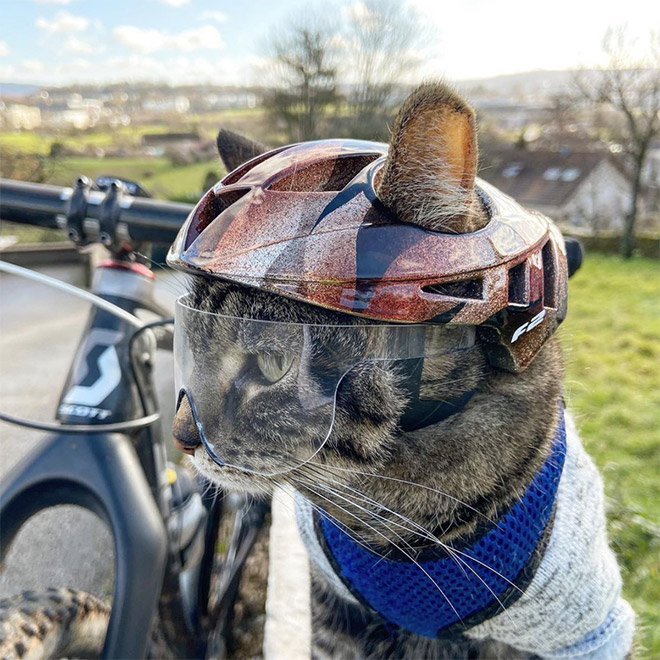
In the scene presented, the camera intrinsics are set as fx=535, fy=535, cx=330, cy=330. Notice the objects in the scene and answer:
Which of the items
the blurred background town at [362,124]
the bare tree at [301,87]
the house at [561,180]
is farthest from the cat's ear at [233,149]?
the house at [561,180]

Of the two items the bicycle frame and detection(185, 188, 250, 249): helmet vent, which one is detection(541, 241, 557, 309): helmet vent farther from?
the bicycle frame

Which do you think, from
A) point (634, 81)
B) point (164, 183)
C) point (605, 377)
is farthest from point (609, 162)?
point (164, 183)

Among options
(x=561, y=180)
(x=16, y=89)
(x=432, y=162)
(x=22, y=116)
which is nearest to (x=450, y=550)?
(x=432, y=162)

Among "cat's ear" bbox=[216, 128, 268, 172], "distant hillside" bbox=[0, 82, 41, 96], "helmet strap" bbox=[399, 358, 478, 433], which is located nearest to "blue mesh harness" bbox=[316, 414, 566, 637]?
"helmet strap" bbox=[399, 358, 478, 433]

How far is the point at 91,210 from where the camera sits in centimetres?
155

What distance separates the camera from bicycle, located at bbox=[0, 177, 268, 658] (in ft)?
3.81

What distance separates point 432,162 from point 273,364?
0.42 meters

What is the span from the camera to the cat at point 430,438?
2.77 feet

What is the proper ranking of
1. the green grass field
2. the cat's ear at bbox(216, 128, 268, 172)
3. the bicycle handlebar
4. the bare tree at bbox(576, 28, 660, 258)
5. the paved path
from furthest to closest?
the bare tree at bbox(576, 28, 660, 258) → the green grass field → the bicycle handlebar → the cat's ear at bbox(216, 128, 268, 172) → the paved path

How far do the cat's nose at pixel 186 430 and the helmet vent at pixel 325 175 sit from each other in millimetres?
434

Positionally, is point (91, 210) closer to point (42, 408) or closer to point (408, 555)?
point (42, 408)

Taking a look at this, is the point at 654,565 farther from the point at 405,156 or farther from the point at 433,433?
the point at 405,156

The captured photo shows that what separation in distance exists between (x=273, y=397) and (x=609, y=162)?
24.0 m

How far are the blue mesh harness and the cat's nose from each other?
1.08ft
